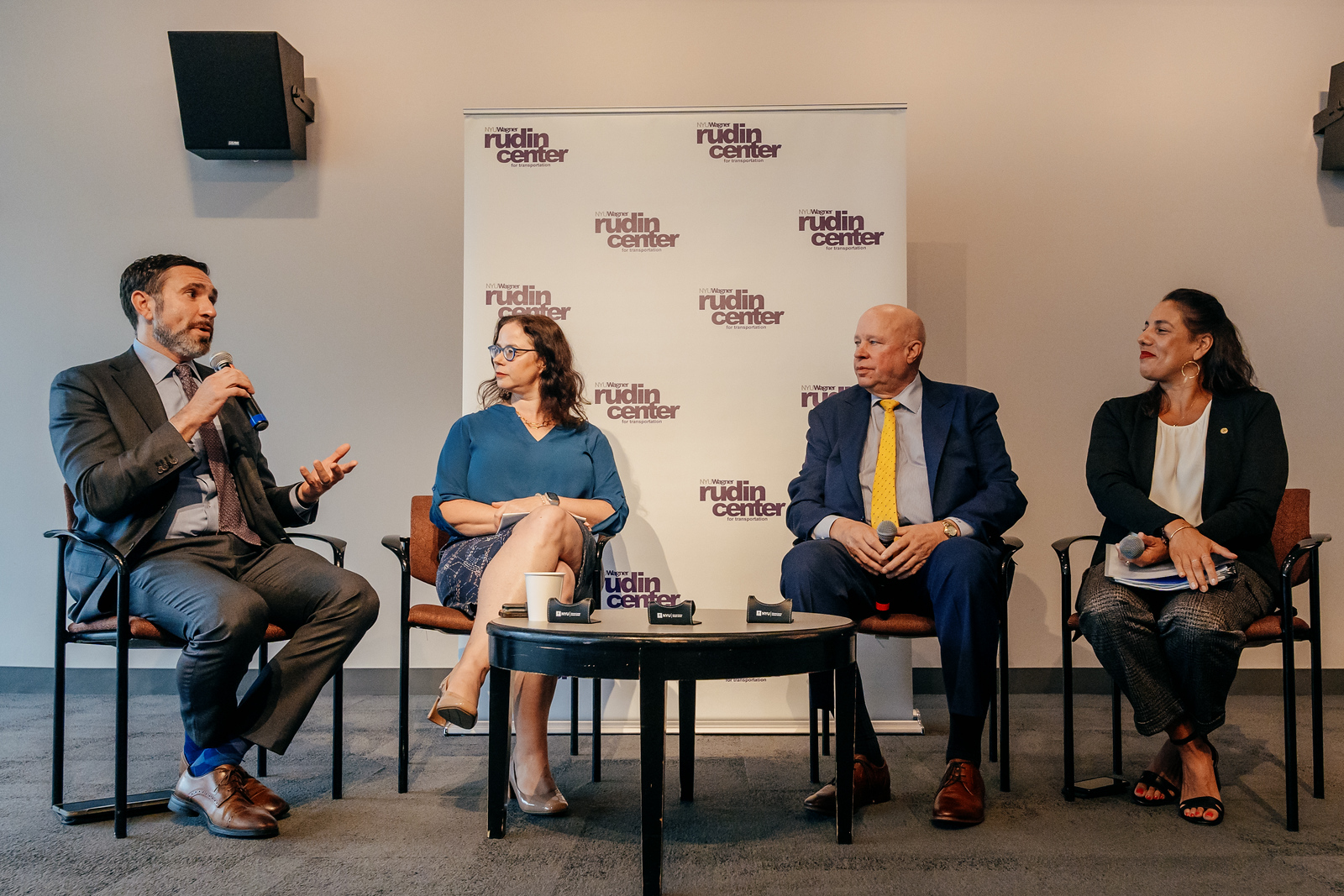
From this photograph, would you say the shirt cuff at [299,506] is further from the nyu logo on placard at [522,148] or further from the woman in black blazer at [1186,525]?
the woman in black blazer at [1186,525]

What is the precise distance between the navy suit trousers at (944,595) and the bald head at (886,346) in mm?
550

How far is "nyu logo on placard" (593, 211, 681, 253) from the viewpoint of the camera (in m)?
3.39

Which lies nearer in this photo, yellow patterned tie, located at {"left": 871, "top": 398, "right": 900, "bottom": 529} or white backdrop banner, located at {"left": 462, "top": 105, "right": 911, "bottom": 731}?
yellow patterned tie, located at {"left": 871, "top": 398, "right": 900, "bottom": 529}

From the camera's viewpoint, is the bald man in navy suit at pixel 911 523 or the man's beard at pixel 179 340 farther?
Answer: the man's beard at pixel 179 340

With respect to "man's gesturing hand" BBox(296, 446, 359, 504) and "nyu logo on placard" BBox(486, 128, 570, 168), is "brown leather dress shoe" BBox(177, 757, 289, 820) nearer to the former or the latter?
"man's gesturing hand" BBox(296, 446, 359, 504)

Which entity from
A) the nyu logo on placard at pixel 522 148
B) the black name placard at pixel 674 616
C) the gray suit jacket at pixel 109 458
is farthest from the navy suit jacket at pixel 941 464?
the gray suit jacket at pixel 109 458

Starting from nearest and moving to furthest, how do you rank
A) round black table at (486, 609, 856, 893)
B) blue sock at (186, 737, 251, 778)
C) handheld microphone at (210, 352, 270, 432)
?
round black table at (486, 609, 856, 893) < blue sock at (186, 737, 251, 778) < handheld microphone at (210, 352, 270, 432)

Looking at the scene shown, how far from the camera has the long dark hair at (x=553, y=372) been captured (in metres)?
3.08

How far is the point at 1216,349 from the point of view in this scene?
8.87 ft

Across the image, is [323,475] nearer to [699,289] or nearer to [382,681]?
[699,289]

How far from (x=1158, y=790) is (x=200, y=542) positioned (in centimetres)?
241

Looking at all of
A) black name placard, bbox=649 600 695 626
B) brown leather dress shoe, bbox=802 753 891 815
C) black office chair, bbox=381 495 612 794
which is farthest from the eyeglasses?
brown leather dress shoe, bbox=802 753 891 815

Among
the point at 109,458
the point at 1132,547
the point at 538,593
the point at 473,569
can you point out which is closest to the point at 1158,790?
the point at 1132,547

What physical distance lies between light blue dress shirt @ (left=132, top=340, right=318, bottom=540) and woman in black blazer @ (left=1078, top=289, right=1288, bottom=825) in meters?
2.21
